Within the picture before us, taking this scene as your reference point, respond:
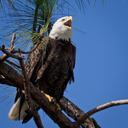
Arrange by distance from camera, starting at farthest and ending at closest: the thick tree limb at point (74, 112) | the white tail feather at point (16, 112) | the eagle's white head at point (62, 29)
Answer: the eagle's white head at point (62, 29), the white tail feather at point (16, 112), the thick tree limb at point (74, 112)

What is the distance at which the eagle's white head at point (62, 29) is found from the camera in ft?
9.08

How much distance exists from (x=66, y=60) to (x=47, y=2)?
0.86 m

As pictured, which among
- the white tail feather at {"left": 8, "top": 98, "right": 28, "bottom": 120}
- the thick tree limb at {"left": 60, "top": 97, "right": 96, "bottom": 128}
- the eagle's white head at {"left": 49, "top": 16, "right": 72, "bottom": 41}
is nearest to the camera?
the thick tree limb at {"left": 60, "top": 97, "right": 96, "bottom": 128}

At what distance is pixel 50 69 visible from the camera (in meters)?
2.67

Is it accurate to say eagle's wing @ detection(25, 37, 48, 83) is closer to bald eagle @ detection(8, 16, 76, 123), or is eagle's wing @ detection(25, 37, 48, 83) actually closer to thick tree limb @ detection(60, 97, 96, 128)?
bald eagle @ detection(8, 16, 76, 123)

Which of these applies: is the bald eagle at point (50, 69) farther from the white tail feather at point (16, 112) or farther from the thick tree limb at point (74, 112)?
the thick tree limb at point (74, 112)

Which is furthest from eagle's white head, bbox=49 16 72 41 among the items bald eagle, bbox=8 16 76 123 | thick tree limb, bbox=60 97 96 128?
thick tree limb, bbox=60 97 96 128

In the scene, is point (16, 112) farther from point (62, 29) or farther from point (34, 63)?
point (62, 29)

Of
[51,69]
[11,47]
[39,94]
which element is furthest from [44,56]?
[11,47]

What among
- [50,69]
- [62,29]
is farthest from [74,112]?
[62,29]

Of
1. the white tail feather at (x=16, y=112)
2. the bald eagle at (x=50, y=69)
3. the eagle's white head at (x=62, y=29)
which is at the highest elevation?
the eagle's white head at (x=62, y=29)

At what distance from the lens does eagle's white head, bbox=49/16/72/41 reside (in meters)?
2.77

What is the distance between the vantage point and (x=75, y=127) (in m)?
2.02

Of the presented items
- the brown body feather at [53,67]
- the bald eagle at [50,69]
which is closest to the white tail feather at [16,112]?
the bald eagle at [50,69]
